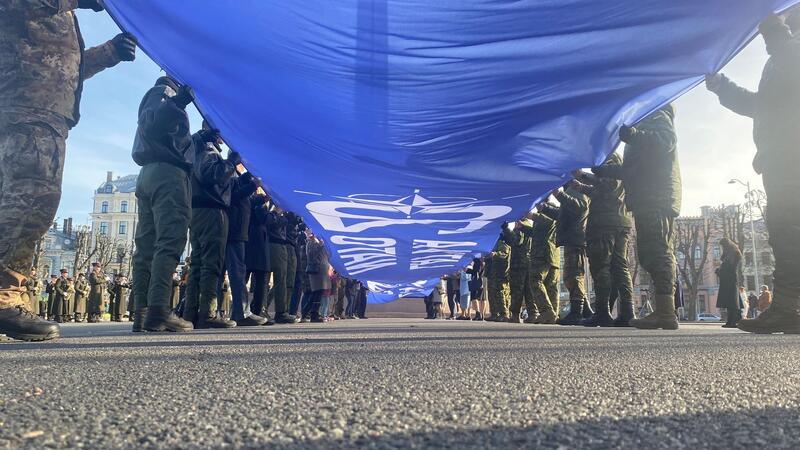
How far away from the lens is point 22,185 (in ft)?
9.17

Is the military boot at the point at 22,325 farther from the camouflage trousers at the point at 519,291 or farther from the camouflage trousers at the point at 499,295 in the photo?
the camouflage trousers at the point at 499,295

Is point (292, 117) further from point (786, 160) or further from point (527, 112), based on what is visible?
point (786, 160)

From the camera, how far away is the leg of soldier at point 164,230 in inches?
161

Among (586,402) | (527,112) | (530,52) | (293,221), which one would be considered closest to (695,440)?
(586,402)

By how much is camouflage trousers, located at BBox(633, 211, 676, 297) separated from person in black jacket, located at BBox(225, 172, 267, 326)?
15.1ft

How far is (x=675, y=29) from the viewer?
3.76 m

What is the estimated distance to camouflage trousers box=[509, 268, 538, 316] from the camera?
977cm

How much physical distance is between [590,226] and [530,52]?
3346 mm

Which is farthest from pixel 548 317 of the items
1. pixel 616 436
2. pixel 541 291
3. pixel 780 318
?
pixel 616 436

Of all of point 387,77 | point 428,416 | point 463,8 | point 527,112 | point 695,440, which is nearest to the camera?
point 695,440

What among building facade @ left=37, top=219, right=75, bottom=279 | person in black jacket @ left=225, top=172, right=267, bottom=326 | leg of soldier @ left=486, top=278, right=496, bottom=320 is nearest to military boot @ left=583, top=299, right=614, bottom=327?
person in black jacket @ left=225, top=172, right=267, bottom=326

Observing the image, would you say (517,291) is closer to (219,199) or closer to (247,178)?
(247,178)

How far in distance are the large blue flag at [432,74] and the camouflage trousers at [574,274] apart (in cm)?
135

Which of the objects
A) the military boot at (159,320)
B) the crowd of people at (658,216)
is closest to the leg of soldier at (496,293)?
the crowd of people at (658,216)
